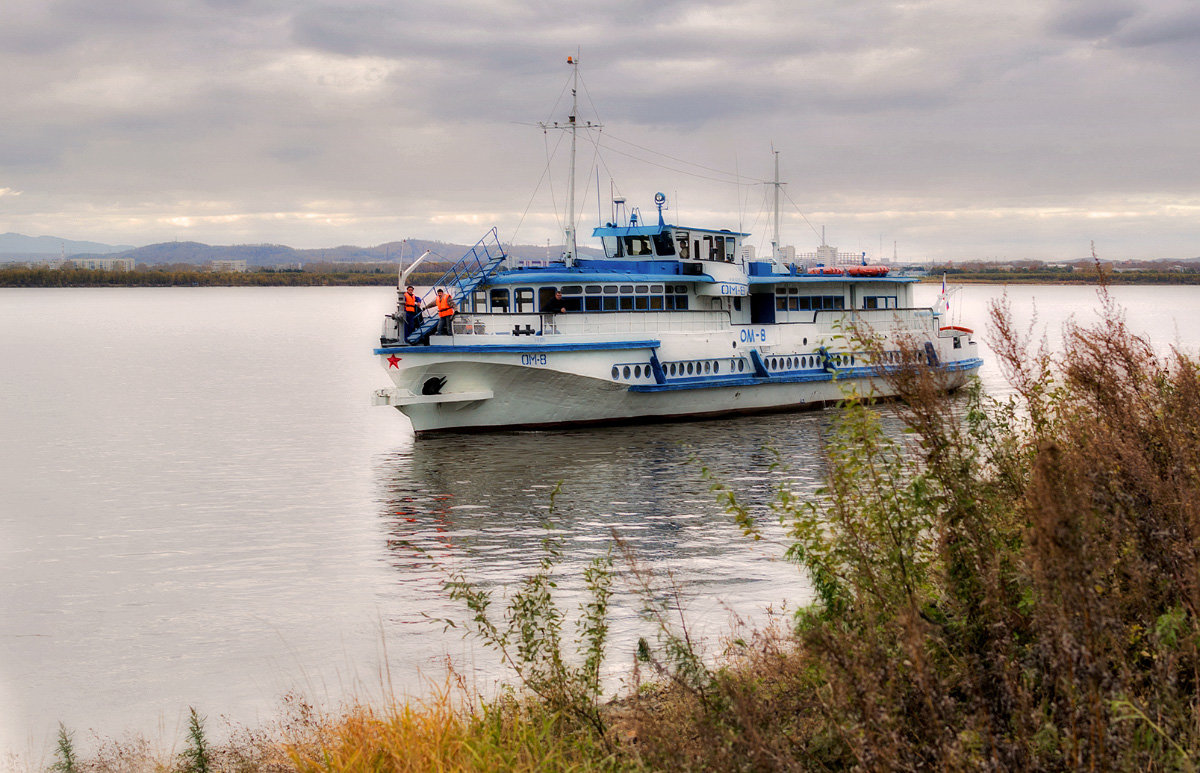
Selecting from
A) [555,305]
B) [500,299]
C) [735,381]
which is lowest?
[735,381]

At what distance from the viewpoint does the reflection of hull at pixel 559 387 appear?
103ft

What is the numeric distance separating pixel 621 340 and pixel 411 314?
6651 mm

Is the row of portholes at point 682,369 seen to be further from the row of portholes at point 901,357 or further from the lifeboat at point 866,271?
the row of portholes at point 901,357

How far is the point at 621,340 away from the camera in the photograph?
3309 centimetres

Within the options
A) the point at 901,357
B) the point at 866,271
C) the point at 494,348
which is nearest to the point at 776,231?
the point at 866,271

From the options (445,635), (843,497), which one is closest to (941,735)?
(843,497)

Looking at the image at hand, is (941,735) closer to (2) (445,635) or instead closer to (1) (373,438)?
(2) (445,635)

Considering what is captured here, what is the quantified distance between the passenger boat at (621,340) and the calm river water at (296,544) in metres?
1.21

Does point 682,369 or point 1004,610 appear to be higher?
point 1004,610

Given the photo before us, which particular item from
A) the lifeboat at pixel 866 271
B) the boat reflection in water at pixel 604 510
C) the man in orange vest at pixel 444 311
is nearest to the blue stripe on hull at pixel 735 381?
the boat reflection in water at pixel 604 510

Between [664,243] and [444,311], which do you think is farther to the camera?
[664,243]

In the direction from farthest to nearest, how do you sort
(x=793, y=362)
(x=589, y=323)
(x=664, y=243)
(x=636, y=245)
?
1. (x=793, y=362)
2. (x=636, y=245)
3. (x=664, y=243)
4. (x=589, y=323)

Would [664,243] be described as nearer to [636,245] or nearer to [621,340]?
[636,245]

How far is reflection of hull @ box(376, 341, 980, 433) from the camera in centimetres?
3139
